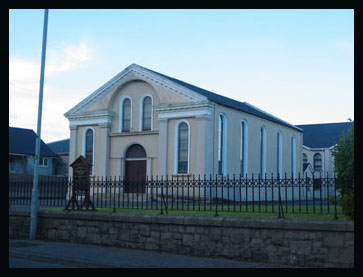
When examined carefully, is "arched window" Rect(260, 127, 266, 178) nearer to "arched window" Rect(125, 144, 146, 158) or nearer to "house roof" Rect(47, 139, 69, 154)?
"arched window" Rect(125, 144, 146, 158)

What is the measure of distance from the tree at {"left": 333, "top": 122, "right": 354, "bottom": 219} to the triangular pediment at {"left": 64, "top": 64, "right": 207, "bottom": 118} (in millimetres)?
16831

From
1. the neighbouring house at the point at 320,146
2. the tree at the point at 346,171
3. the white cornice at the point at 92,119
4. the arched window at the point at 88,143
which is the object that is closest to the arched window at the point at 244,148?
the white cornice at the point at 92,119

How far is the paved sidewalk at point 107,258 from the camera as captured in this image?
11547mm

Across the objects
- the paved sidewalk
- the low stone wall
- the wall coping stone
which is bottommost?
the paved sidewalk

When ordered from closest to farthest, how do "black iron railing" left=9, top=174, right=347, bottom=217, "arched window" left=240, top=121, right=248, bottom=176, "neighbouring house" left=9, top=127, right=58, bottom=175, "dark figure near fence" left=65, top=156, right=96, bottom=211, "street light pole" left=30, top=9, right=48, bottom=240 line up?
1. "black iron railing" left=9, top=174, right=347, bottom=217
2. "street light pole" left=30, top=9, right=48, bottom=240
3. "dark figure near fence" left=65, top=156, right=96, bottom=211
4. "arched window" left=240, top=121, right=248, bottom=176
5. "neighbouring house" left=9, top=127, right=58, bottom=175

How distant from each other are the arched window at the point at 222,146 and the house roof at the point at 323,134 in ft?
85.2

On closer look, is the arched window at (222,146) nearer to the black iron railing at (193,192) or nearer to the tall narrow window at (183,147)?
the tall narrow window at (183,147)

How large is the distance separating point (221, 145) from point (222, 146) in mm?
105

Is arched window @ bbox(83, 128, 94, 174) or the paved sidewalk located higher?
arched window @ bbox(83, 128, 94, 174)

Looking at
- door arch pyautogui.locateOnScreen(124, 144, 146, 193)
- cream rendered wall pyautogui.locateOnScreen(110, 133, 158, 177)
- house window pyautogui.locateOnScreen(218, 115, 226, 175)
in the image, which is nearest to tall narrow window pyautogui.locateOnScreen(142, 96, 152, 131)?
cream rendered wall pyautogui.locateOnScreen(110, 133, 158, 177)

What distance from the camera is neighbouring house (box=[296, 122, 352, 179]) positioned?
2016 inches

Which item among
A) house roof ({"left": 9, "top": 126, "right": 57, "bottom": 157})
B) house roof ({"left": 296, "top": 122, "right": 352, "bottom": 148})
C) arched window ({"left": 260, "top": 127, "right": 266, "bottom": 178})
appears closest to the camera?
arched window ({"left": 260, "top": 127, "right": 266, "bottom": 178})
